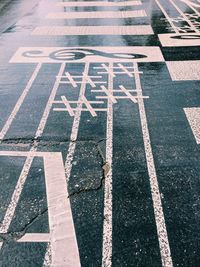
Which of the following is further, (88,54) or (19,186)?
(88,54)

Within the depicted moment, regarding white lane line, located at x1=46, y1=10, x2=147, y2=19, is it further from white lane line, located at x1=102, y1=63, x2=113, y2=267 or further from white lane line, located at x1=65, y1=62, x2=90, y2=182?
white lane line, located at x1=102, y1=63, x2=113, y2=267

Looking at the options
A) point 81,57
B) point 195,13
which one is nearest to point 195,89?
point 81,57

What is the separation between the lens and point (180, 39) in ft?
47.2

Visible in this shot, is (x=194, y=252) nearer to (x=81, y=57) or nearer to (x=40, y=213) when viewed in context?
(x=40, y=213)

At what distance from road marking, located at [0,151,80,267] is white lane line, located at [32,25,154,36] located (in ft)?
31.3

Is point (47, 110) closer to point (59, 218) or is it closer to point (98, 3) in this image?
point (59, 218)

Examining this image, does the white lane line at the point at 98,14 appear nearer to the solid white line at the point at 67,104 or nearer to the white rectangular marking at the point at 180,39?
the white rectangular marking at the point at 180,39

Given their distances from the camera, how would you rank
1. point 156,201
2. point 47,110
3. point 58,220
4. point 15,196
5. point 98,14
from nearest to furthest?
point 58,220 → point 156,201 → point 15,196 → point 47,110 → point 98,14

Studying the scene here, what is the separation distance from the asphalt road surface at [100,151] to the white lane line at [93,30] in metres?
0.70

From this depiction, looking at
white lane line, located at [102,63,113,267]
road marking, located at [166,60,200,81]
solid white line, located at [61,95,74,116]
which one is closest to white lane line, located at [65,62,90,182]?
solid white line, located at [61,95,74,116]

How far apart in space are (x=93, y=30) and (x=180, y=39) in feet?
12.8

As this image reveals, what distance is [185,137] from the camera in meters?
7.89

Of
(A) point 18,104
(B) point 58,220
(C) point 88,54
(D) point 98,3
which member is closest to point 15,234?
(B) point 58,220

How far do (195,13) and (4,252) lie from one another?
16.7 m
